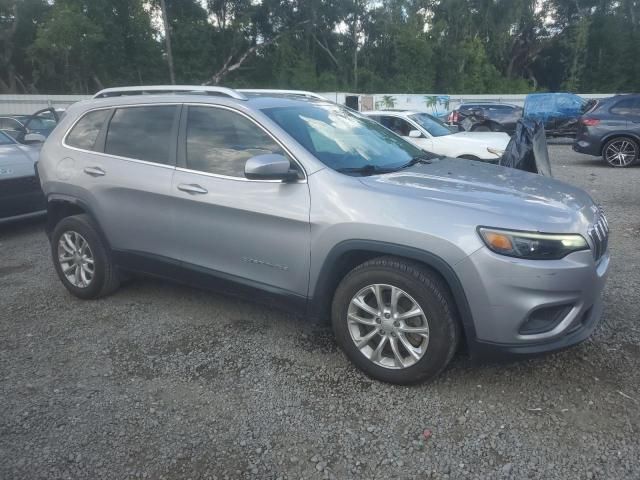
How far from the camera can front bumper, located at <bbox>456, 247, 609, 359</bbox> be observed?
2.67m

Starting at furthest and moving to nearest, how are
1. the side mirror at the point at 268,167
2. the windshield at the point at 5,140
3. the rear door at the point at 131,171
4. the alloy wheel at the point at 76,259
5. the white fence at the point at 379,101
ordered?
the white fence at the point at 379,101 < the windshield at the point at 5,140 < the alloy wheel at the point at 76,259 < the rear door at the point at 131,171 < the side mirror at the point at 268,167

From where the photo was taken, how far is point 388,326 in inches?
120

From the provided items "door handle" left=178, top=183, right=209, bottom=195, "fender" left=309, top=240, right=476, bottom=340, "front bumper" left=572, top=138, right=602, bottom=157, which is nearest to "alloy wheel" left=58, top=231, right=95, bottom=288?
"door handle" left=178, top=183, right=209, bottom=195

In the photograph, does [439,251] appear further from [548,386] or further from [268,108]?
[268,108]

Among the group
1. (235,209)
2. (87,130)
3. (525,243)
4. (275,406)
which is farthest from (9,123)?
(525,243)

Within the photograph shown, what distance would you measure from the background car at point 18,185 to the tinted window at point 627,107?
11583 mm

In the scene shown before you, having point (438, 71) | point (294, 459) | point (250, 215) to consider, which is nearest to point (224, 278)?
point (250, 215)

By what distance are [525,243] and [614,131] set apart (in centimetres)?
1073

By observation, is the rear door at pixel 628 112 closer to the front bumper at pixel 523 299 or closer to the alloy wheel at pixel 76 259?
the front bumper at pixel 523 299

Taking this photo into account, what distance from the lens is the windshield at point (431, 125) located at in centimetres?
1009

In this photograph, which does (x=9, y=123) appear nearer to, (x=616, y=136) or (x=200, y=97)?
(x=200, y=97)

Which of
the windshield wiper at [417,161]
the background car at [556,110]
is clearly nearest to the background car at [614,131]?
the background car at [556,110]

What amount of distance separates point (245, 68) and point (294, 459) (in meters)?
43.8

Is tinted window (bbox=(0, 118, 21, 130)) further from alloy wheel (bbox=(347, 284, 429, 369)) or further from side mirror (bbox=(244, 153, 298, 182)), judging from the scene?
alloy wheel (bbox=(347, 284, 429, 369))
